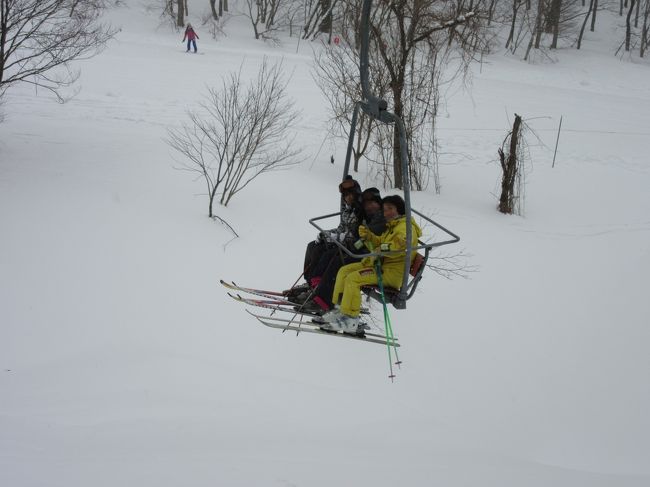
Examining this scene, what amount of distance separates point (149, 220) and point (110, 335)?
2954 millimetres

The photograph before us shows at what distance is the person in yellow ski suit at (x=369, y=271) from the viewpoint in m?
5.21

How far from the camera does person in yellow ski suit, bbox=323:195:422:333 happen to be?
5.21 m

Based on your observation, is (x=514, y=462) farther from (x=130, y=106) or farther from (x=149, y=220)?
(x=130, y=106)

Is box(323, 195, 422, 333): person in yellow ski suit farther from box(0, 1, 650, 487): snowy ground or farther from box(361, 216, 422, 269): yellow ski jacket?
box(0, 1, 650, 487): snowy ground

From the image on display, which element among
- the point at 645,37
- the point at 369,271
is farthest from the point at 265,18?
the point at 369,271

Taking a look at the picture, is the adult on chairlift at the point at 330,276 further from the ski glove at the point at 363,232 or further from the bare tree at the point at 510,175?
the bare tree at the point at 510,175

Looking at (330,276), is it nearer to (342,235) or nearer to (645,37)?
(342,235)

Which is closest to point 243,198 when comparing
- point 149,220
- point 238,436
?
point 149,220

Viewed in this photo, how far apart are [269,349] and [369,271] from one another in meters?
2.31

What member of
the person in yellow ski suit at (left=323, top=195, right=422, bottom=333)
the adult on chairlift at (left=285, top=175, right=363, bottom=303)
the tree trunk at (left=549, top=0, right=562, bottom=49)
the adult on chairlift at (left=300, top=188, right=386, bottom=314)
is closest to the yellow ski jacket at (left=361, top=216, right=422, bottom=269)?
the person in yellow ski suit at (left=323, top=195, right=422, bottom=333)

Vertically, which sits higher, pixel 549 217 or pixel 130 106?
pixel 130 106

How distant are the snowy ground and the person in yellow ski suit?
1.57 metres

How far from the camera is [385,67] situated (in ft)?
41.5

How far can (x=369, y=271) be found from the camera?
5246 mm
